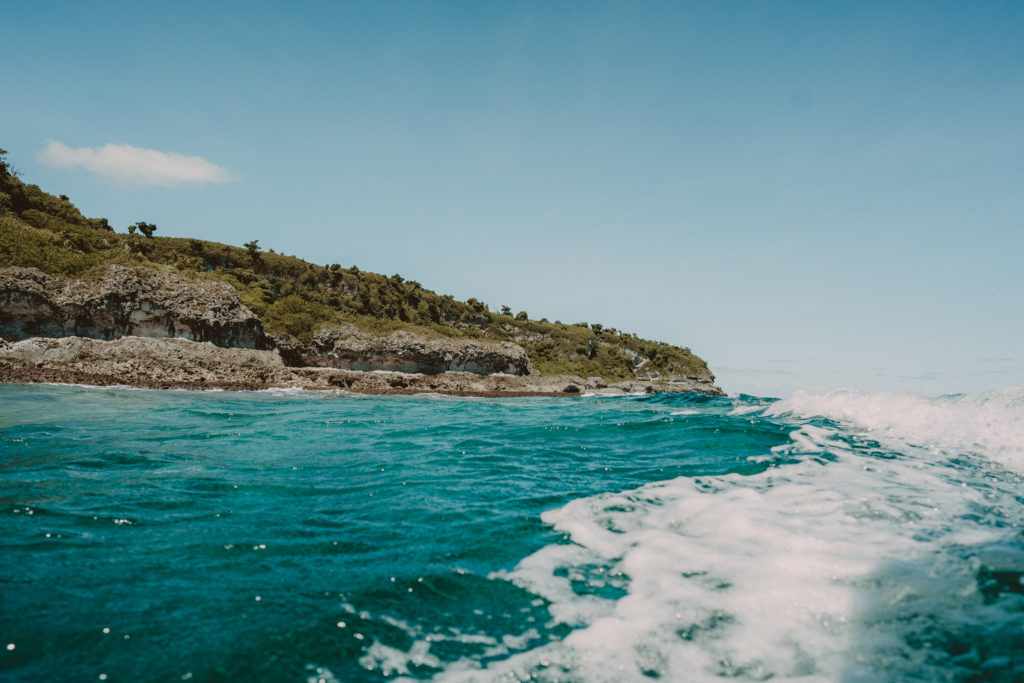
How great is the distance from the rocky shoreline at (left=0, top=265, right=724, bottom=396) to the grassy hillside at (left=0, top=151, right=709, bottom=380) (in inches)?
88.6

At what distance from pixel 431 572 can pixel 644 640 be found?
5.71 ft

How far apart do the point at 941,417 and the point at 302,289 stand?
173ft

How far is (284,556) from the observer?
13.0 feet

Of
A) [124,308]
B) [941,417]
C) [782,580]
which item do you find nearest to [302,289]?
[124,308]

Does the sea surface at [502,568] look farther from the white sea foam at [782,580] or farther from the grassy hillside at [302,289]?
the grassy hillside at [302,289]

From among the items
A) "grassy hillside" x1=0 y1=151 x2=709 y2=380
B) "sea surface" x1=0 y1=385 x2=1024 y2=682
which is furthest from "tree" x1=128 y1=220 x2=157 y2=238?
"sea surface" x1=0 y1=385 x2=1024 y2=682

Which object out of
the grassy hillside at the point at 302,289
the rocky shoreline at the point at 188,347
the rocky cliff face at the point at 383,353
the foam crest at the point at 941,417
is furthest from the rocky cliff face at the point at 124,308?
the foam crest at the point at 941,417

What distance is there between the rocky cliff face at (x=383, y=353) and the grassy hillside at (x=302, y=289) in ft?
5.26

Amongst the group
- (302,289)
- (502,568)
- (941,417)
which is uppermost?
(302,289)

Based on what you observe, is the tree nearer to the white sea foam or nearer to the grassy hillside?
the grassy hillside

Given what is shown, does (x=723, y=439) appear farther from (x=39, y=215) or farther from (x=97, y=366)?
(x=39, y=215)

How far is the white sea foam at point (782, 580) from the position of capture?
9.36ft

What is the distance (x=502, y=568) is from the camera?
404 cm

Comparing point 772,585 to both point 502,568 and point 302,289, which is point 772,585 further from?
→ point 302,289
